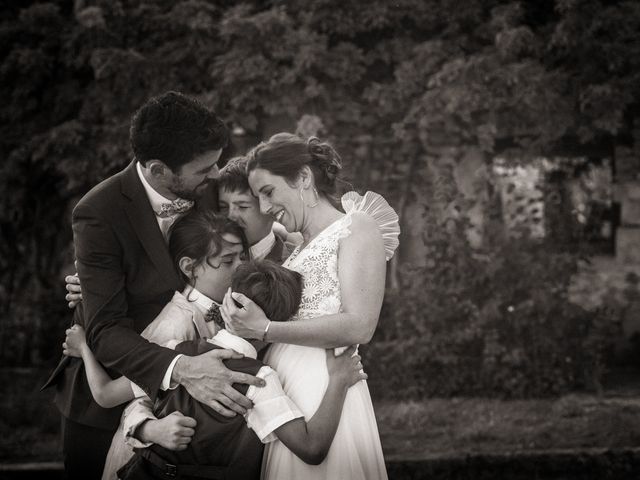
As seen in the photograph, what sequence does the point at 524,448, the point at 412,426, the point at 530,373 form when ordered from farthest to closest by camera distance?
the point at 530,373
the point at 412,426
the point at 524,448

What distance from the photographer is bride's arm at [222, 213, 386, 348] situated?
2756 millimetres

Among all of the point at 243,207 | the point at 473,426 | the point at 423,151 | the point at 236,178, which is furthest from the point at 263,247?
the point at 423,151

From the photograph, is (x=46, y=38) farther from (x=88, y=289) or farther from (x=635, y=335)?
(x=635, y=335)

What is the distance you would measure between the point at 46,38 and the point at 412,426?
5.54 metres

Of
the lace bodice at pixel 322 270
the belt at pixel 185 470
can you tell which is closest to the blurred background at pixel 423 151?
the lace bodice at pixel 322 270

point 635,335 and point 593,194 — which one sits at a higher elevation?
point 593,194

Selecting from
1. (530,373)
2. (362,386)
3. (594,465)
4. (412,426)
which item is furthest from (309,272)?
(530,373)

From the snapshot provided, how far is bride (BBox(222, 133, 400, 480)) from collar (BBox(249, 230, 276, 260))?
1.45ft

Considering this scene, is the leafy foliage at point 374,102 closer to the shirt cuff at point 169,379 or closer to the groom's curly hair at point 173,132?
the groom's curly hair at point 173,132

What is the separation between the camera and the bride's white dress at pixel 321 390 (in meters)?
2.90

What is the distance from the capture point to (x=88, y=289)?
3.00 m

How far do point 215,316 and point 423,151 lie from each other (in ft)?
18.0

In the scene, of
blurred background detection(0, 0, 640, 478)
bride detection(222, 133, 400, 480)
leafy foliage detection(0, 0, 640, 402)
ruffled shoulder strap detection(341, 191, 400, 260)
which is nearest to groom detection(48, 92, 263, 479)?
bride detection(222, 133, 400, 480)

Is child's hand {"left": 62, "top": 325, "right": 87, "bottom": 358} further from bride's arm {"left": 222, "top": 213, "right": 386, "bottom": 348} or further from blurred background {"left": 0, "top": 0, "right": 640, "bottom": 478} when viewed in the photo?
blurred background {"left": 0, "top": 0, "right": 640, "bottom": 478}
